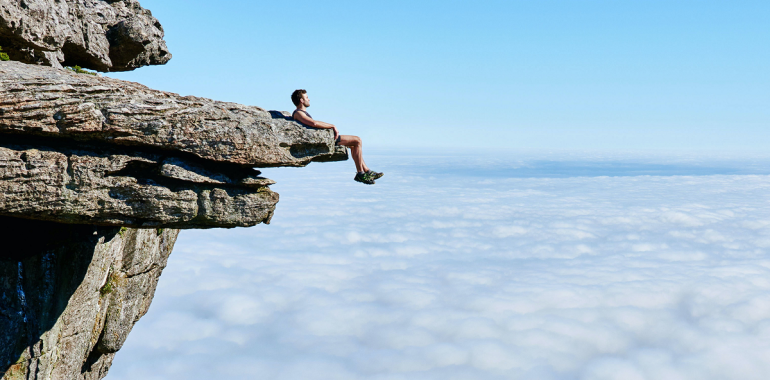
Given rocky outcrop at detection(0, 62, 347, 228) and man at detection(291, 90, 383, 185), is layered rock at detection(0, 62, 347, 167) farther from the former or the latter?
man at detection(291, 90, 383, 185)

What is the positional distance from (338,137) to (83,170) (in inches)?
334

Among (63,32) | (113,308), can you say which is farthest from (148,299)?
(63,32)

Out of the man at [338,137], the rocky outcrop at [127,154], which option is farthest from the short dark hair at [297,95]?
the rocky outcrop at [127,154]

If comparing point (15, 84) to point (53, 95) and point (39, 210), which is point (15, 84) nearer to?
point (53, 95)

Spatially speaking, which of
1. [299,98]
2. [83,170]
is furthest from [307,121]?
[83,170]

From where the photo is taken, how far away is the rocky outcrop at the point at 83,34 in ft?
59.1

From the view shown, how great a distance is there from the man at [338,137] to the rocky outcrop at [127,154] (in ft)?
2.21

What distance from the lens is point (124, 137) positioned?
536 inches

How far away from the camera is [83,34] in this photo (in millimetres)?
22906

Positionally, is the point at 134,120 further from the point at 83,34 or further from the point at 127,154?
the point at 83,34

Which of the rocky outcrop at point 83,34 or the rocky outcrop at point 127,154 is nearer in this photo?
the rocky outcrop at point 127,154

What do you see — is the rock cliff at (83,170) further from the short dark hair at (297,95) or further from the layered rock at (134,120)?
the short dark hair at (297,95)

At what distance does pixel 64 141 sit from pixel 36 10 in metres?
8.96

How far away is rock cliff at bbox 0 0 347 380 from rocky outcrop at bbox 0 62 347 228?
3cm
